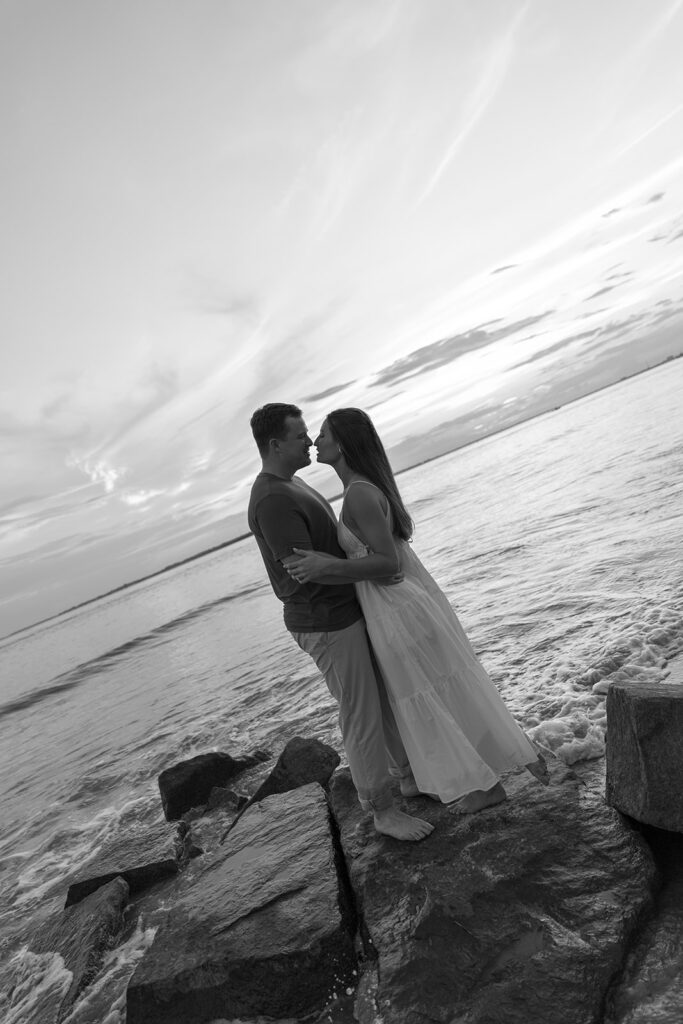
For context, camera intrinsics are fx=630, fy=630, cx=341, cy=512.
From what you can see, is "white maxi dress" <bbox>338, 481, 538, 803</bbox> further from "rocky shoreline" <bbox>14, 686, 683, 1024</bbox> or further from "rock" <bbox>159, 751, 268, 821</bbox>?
"rock" <bbox>159, 751, 268, 821</bbox>

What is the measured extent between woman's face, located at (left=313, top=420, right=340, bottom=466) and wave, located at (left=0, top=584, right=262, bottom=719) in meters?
21.6

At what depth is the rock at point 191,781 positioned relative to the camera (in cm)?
701

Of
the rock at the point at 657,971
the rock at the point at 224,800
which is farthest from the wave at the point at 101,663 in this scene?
the rock at the point at 657,971

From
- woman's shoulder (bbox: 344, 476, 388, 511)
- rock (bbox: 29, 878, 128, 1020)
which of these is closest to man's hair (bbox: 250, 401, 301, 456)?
woman's shoulder (bbox: 344, 476, 388, 511)

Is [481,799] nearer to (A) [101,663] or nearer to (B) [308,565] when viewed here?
(B) [308,565]

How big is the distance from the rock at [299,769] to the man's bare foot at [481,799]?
86.5 inches

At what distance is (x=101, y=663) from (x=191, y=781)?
69.3 ft

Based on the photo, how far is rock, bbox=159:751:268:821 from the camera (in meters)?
7.01

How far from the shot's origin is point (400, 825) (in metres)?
4.03

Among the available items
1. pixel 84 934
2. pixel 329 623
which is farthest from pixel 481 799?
pixel 84 934

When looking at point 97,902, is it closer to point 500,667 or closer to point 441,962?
point 441,962

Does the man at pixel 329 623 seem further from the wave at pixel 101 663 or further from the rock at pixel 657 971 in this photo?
the wave at pixel 101 663

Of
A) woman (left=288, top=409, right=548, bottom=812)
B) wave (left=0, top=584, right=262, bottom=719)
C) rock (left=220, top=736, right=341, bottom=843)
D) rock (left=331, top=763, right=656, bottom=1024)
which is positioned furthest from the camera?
wave (left=0, top=584, right=262, bottom=719)

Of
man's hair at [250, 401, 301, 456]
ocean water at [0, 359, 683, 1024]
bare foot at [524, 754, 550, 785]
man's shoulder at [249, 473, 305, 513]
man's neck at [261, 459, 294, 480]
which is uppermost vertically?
man's hair at [250, 401, 301, 456]
